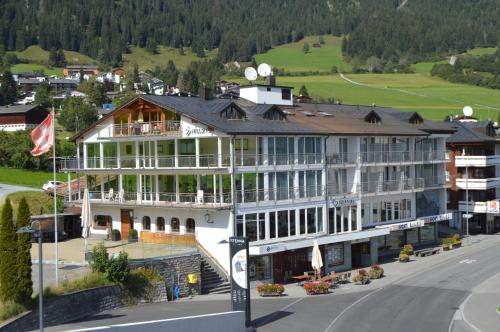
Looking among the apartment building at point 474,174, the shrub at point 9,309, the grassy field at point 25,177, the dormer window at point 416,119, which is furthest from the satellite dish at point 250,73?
the shrub at point 9,309

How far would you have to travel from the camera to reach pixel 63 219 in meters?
51.9

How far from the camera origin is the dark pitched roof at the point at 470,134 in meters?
68.7

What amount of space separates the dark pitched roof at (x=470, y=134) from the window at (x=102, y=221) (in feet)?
111

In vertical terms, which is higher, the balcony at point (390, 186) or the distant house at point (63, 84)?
the distant house at point (63, 84)

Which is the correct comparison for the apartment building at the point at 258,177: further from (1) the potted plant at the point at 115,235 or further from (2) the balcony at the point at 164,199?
(1) the potted plant at the point at 115,235

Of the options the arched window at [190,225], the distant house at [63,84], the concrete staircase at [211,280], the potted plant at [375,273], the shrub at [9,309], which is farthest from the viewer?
the distant house at [63,84]

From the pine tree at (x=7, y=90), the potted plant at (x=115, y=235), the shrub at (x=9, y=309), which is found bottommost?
the shrub at (x=9, y=309)

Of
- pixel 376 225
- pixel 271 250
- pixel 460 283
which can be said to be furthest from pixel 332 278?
pixel 376 225

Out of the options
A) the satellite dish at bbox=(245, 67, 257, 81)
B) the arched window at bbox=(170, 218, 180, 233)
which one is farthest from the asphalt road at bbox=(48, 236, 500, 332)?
the satellite dish at bbox=(245, 67, 257, 81)

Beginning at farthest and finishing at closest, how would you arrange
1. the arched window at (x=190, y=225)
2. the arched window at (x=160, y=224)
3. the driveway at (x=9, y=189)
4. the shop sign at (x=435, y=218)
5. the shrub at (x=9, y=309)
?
the driveway at (x=9, y=189) → the shop sign at (x=435, y=218) → the arched window at (x=160, y=224) → the arched window at (x=190, y=225) → the shrub at (x=9, y=309)

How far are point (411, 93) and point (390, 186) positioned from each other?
112 m

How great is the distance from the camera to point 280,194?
46.1 metres

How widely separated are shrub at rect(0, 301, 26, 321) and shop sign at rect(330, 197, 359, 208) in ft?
81.6

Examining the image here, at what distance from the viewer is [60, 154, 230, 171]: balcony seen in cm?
4469
